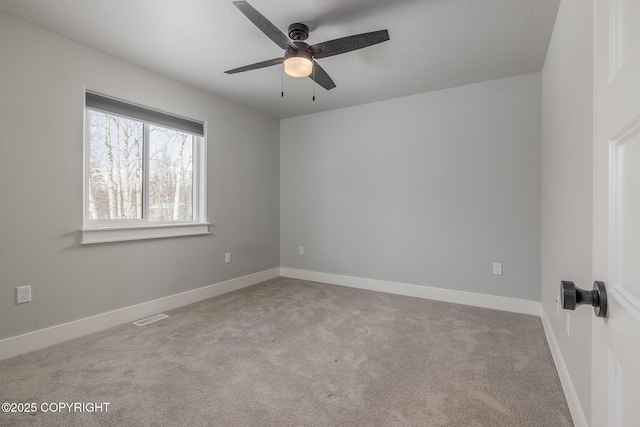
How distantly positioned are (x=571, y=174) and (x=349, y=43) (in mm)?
1559

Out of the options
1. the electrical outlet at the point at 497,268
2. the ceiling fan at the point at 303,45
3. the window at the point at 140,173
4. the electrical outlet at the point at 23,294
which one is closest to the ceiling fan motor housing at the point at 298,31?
the ceiling fan at the point at 303,45

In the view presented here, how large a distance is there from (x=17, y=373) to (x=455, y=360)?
2.91 m

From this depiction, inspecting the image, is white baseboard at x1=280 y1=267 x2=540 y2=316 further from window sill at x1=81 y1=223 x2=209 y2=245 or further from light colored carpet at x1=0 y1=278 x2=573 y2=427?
window sill at x1=81 y1=223 x2=209 y2=245

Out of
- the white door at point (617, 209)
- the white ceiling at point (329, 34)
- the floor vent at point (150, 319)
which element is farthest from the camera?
the floor vent at point (150, 319)

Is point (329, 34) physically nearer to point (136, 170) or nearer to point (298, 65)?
point (298, 65)

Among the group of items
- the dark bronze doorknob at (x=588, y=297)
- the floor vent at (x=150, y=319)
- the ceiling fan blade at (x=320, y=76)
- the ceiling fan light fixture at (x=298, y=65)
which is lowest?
the floor vent at (x=150, y=319)

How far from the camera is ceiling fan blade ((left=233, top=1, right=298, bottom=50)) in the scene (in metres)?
1.68

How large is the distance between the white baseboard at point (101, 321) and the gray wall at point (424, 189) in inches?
55.2

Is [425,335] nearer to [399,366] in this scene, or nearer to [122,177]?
[399,366]

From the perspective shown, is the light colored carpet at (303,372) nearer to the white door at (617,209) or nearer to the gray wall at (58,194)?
the gray wall at (58,194)

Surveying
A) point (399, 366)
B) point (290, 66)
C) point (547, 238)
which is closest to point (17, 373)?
point (399, 366)

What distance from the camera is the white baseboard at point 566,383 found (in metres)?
1.42

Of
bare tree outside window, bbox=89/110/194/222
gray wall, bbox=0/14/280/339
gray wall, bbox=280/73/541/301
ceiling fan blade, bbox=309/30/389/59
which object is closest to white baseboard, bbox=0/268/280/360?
gray wall, bbox=0/14/280/339

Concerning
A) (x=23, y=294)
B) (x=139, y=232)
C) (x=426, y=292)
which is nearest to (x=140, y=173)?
(x=139, y=232)
